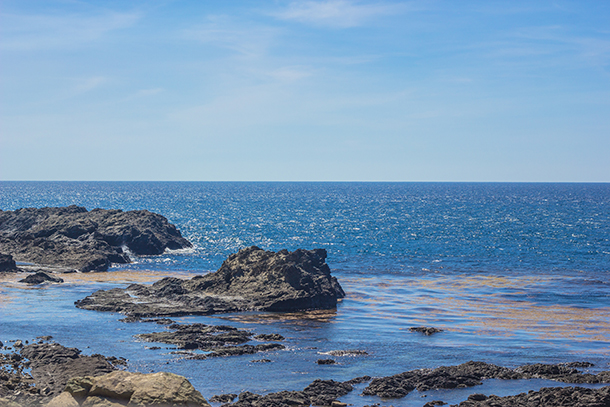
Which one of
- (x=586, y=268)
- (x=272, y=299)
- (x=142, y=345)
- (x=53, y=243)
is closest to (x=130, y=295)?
(x=272, y=299)

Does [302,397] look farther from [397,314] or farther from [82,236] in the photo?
[82,236]

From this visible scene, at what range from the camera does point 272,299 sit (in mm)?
43469

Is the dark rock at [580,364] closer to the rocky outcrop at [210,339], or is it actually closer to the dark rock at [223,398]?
the rocky outcrop at [210,339]

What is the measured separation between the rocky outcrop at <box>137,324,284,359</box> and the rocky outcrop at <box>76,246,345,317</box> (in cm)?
550

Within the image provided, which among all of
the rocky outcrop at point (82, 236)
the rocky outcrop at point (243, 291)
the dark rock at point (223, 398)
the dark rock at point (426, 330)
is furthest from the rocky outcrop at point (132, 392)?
the rocky outcrop at point (82, 236)

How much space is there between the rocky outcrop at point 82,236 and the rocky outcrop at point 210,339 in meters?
29.2

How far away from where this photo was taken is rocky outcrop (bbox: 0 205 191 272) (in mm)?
64188

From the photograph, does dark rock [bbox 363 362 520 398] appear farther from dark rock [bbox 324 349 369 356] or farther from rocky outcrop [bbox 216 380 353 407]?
dark rock [bbox 324 349 369 356]

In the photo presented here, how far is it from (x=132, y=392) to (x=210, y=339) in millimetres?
16130

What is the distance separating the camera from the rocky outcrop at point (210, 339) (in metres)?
30.5

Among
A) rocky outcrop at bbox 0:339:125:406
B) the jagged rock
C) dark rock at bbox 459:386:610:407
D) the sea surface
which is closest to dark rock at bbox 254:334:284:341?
the sea surface

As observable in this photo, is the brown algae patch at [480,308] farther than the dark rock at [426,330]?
Yes

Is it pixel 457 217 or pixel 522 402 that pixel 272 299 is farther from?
pixel 457 217

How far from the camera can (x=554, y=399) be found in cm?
2216
